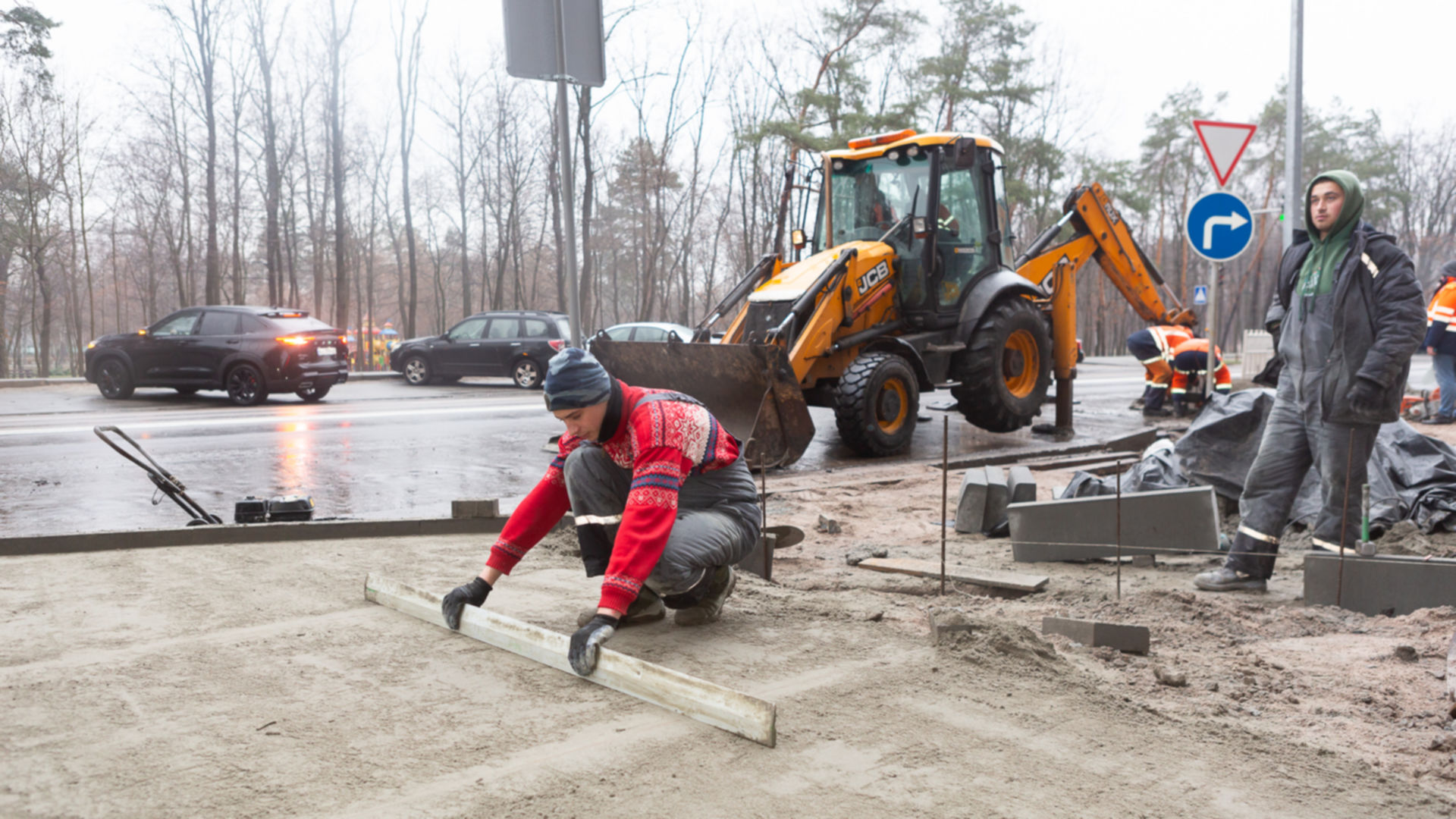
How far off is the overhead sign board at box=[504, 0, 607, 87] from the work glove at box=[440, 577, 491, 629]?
3.62 m

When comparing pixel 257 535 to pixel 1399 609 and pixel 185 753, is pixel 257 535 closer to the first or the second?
pixel 185 753

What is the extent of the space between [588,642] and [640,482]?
0.50 m

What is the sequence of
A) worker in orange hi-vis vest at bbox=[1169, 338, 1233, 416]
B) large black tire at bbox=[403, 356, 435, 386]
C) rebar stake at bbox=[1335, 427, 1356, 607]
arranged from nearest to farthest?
rebar stake at bbox=[1335, 427, 1356, 607], worker in orange hi-vis vest at bbox=[1169, 338, 1233, 416], large black tire at bbox=[403, 356, 435, 386]

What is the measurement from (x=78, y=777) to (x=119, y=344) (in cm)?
1583

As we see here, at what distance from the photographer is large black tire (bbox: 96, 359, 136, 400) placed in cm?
1602

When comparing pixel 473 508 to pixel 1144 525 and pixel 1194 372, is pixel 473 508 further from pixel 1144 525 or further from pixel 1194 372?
pixel 1194 372

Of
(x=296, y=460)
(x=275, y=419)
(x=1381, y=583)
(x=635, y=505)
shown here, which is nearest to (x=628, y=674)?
(x=635, y=505)

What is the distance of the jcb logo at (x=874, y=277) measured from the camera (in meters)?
9.74

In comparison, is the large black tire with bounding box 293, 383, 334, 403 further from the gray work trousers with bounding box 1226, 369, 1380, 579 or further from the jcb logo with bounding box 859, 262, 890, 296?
the gray work trousers with bounding box 1226, 369, 1380, 579

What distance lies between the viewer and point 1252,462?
247 inches

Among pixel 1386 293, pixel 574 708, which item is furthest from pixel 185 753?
pixel 1386 293

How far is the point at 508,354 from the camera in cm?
1953

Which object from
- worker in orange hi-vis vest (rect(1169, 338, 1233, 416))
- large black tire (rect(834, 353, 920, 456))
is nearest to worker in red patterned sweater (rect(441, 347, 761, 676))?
large black tire (rect(834, 353, 920, 456))

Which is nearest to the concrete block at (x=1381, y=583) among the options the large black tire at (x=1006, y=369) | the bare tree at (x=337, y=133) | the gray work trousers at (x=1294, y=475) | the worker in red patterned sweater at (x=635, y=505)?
the gray work trousers at (x=1294, y=475)
